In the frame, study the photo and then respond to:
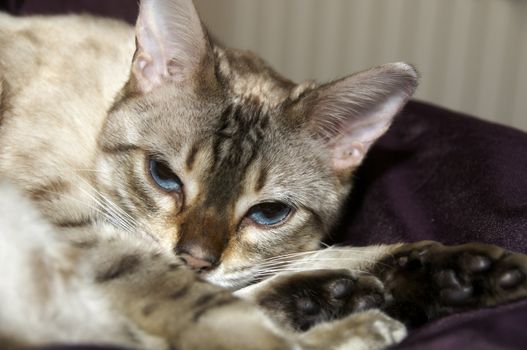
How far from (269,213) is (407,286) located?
363 mm

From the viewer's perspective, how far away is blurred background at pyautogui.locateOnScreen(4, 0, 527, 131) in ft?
11.8

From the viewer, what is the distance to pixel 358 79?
1.70 metres

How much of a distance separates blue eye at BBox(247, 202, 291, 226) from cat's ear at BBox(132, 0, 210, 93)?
36cm

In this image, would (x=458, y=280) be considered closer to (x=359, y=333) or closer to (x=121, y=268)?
(x=359, y=333)

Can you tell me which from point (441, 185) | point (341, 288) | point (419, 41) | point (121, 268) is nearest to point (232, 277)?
point (341, 288)

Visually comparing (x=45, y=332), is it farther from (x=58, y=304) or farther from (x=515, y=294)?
(x=515, y=294)

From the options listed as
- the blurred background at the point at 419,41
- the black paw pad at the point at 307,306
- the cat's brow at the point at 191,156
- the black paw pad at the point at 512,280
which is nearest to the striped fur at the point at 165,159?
the cat's brow at the point at 191,156

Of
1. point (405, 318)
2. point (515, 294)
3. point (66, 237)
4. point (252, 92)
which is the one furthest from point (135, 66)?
point (515, 294)

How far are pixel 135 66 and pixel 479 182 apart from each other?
0.96m

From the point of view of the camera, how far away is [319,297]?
157 cm

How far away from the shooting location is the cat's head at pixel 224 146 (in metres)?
1.60

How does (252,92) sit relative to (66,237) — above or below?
above

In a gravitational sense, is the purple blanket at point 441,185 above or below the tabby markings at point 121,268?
below

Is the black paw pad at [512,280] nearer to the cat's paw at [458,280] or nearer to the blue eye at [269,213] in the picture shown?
the cat's paw at [458,280]
